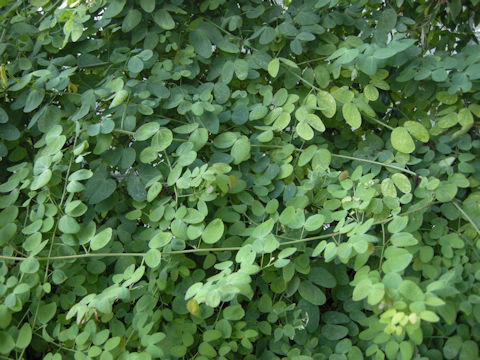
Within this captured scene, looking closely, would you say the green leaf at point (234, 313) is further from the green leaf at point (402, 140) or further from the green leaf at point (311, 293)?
the green leaf at point (402, 140)

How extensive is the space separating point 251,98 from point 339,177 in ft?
1.18

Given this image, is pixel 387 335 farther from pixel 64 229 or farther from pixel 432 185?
pixel 64 229

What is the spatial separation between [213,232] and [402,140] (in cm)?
55

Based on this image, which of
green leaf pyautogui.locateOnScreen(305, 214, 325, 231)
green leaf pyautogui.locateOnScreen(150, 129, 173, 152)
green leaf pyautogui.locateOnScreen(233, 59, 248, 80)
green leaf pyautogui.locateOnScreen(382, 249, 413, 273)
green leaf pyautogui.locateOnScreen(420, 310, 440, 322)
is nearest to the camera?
green leaf pyautogui.locateOnScreen(420, 310, 440, 322)

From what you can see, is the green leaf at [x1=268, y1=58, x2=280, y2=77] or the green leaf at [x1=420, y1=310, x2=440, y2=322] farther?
the green leaf at [x1=268, y1=58, x2=280, y2=77]

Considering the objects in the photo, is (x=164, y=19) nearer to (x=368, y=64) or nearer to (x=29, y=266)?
(x=368, y=64)

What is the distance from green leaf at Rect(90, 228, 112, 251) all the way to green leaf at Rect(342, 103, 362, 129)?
0.67 m

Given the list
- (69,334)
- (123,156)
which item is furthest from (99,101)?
(69,334)

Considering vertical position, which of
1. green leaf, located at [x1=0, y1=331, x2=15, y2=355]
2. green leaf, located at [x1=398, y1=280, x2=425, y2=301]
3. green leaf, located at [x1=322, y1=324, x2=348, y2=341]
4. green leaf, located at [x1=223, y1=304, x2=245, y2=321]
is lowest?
green leaf, located at [x1=322, y1=324, x2=348, y2=341]

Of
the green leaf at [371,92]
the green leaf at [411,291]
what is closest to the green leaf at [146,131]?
the green leaf at [371,92]

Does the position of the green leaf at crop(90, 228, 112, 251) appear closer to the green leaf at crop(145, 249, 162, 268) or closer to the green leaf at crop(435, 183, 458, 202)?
the green leaf at crop(145, 249, 162, 268)

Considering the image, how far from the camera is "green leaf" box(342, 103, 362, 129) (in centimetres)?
131

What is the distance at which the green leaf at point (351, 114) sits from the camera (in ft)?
4.31

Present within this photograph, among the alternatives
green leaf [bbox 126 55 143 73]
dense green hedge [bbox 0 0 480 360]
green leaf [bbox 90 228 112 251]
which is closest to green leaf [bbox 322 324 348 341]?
dense green hedge [bbox 0 0 480 360]
